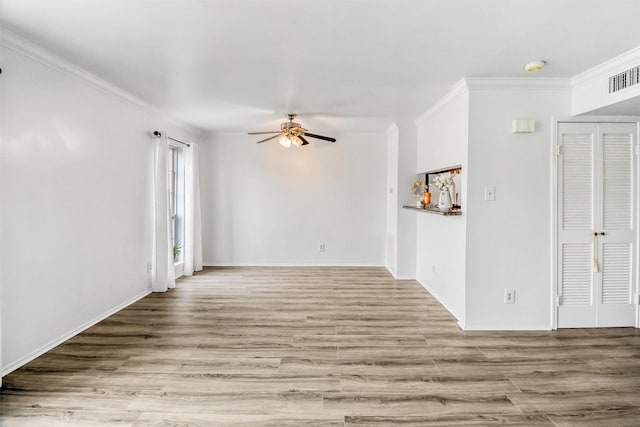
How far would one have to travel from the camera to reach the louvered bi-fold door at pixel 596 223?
324 cm

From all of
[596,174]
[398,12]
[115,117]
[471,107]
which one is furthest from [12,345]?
[596,174]

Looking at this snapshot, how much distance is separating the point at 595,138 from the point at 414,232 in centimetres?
252

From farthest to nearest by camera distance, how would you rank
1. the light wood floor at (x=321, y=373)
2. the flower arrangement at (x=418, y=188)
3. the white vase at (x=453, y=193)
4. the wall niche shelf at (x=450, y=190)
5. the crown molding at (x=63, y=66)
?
the flower arrangement at (x=418, y=188), the white vase at (x=453, y=193), the wall niche shelf at (x=450, y=190), the crown molding at (x=63, y=66), the light wood floor at (x=321, y=373)

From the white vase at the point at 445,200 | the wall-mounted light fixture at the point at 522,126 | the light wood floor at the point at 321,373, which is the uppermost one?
the wall-mounted light fixture at the point at 522,126

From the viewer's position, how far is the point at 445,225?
13.0ft

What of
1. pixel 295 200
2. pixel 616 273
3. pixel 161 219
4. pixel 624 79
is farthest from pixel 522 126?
pixel 161 219

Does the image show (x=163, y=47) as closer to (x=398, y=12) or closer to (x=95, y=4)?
(x=95, y=4)

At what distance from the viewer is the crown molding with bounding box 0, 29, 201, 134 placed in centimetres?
239

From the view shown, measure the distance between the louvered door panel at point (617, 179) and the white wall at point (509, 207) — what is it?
1.88ft

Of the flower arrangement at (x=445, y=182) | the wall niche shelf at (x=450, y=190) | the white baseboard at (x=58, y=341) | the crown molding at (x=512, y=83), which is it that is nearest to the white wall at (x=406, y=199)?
the wall niche shelf at (x=450, y=190)

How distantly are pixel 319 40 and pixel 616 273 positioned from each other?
362 centimetres

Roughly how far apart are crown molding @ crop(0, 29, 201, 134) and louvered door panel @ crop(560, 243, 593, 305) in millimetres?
4896

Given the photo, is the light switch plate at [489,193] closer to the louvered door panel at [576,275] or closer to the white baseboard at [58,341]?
the louvered door panel at [576,275]

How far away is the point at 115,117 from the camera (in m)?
3.63
